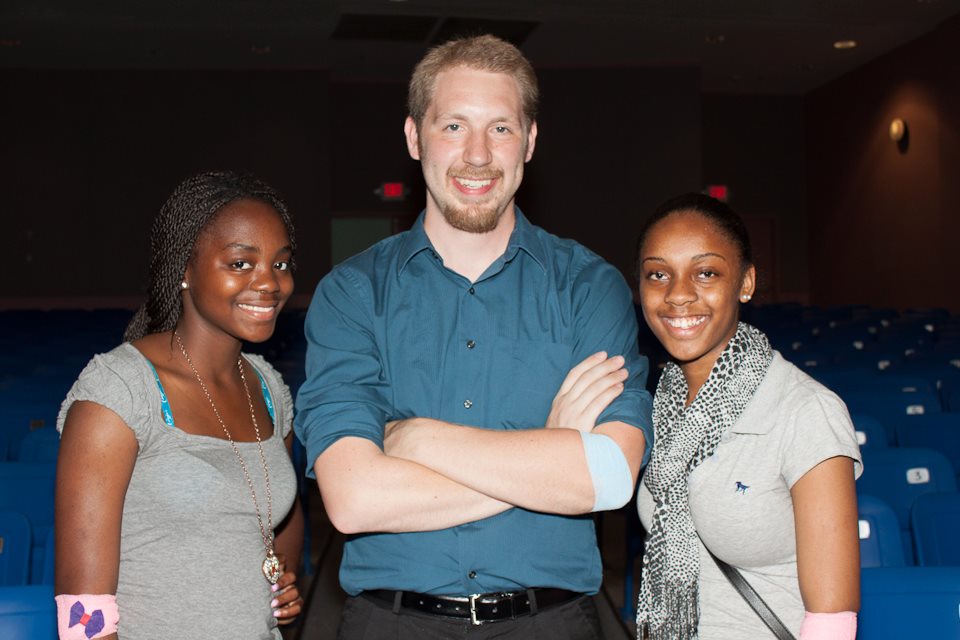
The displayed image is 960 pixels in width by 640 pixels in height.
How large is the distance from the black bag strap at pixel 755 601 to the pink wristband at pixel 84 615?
1.23 meters

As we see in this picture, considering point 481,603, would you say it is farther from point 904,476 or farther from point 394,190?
point 394,190

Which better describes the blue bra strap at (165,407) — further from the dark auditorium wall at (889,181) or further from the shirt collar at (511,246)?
the dark auditorium wall at (889,181)

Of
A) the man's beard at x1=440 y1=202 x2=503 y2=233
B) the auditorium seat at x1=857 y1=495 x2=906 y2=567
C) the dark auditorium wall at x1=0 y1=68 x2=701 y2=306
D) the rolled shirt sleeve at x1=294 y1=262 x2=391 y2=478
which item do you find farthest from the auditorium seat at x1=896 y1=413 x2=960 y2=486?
the dark auditorium wall at x1=0 y1=68 x2=701 y2=306

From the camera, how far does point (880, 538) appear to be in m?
2.71

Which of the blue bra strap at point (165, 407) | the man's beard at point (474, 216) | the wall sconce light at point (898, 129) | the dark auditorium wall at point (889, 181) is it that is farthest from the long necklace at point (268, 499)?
the wall sconce light at point (898, 129)

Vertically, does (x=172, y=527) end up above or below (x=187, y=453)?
below

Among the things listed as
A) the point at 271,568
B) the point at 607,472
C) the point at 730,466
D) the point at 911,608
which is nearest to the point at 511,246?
the point at 607,472

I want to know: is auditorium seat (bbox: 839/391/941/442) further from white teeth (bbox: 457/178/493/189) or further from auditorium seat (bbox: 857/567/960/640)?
white teeth (bbox: 457/178/493/189)

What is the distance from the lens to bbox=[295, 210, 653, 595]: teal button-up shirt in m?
1.83

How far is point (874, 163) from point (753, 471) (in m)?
15.6

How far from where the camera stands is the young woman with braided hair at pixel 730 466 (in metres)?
1.75

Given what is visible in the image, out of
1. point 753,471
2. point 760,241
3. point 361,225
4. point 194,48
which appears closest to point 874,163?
point 760,241

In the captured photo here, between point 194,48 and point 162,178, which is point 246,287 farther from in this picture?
point 162,178

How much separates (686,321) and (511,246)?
0.42 m
